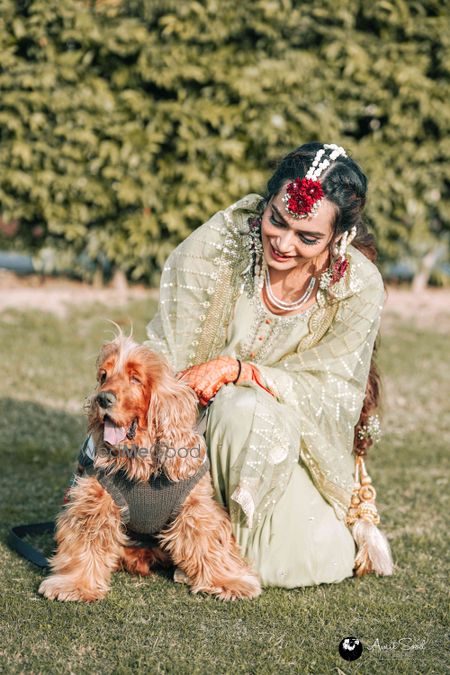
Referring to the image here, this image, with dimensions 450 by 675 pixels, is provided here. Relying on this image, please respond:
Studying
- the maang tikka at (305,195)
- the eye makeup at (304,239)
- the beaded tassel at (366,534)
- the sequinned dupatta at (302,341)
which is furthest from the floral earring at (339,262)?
the beaded tassel at (366,534)

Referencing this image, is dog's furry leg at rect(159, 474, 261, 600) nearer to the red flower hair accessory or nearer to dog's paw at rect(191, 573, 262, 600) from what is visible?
dog's paw at rect(191, 573, 262, 600)

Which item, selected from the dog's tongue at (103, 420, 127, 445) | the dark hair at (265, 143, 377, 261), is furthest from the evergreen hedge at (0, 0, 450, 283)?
the dog's tongue at (103, 420, 127, 445)

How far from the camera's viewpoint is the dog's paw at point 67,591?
10.4 feet

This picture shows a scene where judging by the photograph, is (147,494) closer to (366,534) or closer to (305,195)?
(366,534)

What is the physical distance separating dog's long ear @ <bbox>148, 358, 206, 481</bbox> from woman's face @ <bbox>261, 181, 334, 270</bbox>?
2.40ft

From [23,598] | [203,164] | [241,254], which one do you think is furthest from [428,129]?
[23,598]

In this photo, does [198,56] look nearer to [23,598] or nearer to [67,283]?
[67,283]

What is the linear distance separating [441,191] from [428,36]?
1487 millimetres

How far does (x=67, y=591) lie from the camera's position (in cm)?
319

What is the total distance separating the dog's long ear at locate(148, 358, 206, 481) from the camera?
3105 mm

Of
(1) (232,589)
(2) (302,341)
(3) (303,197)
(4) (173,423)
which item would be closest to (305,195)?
(3) (303,197)

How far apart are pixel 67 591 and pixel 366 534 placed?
120 cm

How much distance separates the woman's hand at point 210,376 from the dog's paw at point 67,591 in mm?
800

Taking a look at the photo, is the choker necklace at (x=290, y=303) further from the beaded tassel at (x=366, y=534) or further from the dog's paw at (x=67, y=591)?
the dog's paw at (x=67, y=591)
